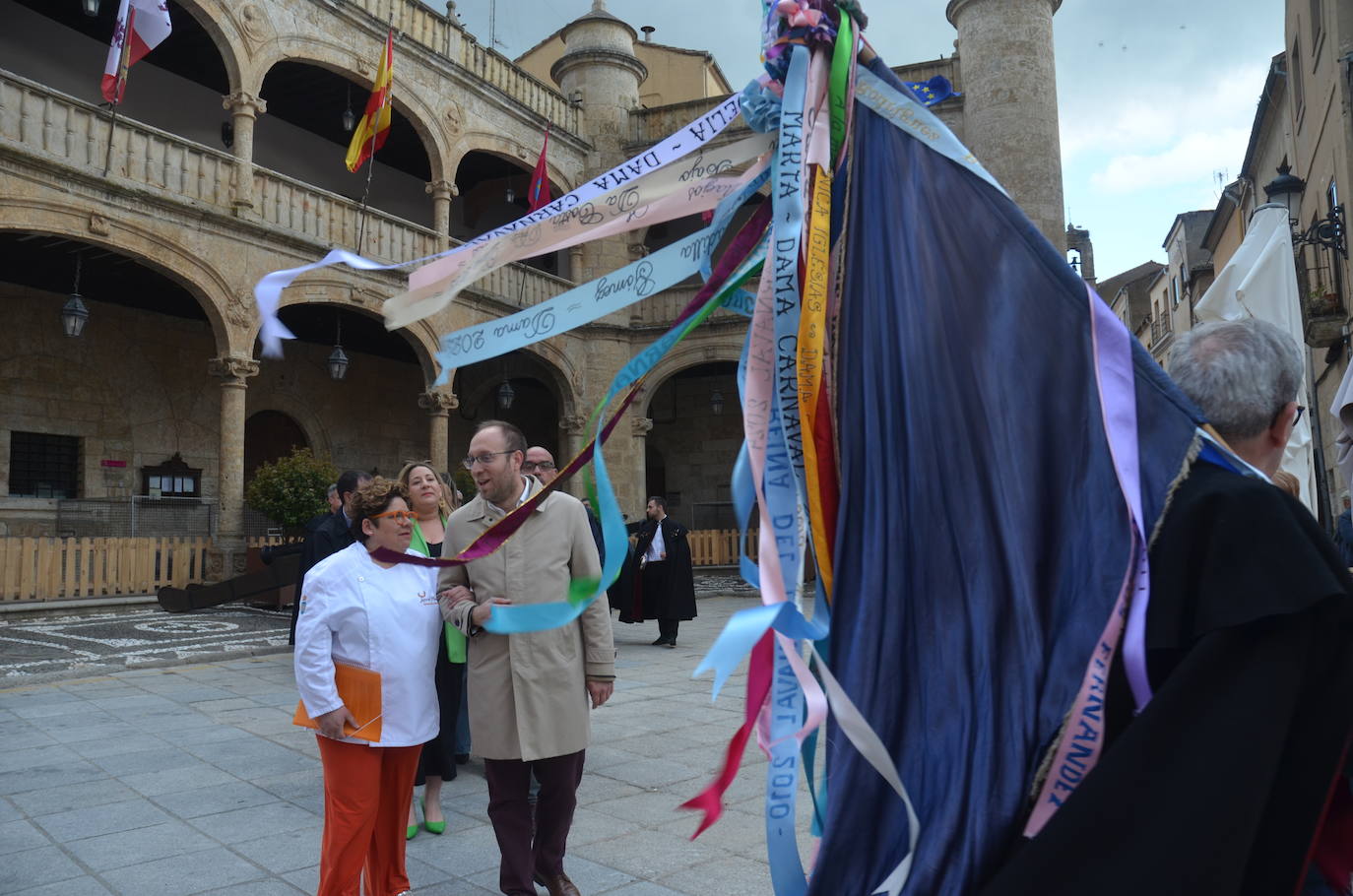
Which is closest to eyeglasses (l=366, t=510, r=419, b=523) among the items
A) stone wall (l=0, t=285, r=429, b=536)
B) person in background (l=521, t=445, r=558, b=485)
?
person in background (l=521, t=445, r=558, b=485)

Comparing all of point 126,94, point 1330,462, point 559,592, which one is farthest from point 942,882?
point 126,94

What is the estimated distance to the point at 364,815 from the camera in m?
2.78

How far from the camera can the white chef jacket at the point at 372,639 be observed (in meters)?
2.80

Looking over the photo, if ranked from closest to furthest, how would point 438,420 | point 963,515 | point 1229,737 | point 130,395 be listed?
point 1229,737, point 963,515, point 130,395, point 438,420

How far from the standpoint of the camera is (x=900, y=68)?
18344 mm

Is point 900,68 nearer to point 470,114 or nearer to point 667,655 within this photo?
point 470,114

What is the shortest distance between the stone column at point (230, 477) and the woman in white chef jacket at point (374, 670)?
10.9 metres

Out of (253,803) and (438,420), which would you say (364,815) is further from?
(438,420)

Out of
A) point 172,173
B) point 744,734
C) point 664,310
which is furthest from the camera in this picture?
point 664,310

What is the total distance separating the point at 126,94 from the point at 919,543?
16.2 m

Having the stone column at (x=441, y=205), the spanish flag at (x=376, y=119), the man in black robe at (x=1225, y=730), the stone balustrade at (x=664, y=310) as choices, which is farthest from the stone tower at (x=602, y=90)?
the man in black robe at (x=1225, y=730)

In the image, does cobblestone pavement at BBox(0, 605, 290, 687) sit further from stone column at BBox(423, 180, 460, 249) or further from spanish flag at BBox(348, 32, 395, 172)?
stone column at BBox(423, 180, 460, 249)

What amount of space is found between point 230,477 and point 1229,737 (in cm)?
1357

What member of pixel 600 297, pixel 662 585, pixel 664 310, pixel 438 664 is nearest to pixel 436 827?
pixel 438 664
